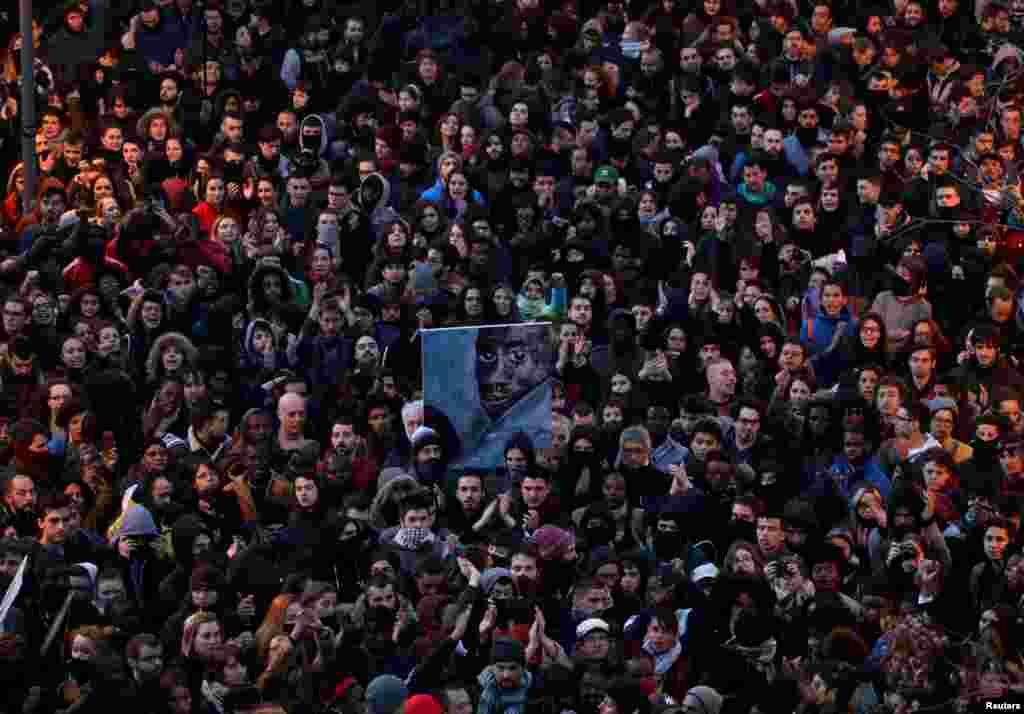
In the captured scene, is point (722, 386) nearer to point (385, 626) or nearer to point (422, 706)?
point (385, 626)

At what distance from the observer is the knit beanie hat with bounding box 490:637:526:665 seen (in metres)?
20.7

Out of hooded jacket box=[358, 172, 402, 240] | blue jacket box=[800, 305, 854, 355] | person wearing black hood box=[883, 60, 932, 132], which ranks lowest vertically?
blue jacket box=[800, 305, 854, 355]

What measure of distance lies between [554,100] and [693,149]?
4.19ft

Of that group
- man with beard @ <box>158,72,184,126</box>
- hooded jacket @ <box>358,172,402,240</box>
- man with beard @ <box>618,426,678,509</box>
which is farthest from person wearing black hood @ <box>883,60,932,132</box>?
man with beard @ <box>618,426,678,509</box>

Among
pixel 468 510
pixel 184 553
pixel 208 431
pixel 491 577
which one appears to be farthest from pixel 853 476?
pixel 184 553

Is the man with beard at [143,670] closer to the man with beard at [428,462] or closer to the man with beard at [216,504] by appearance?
the man with beard at [216,504]

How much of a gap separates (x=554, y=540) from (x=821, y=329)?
13.8 feet

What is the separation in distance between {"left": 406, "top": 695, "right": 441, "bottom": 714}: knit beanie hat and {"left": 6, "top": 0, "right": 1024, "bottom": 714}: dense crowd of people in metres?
0.02

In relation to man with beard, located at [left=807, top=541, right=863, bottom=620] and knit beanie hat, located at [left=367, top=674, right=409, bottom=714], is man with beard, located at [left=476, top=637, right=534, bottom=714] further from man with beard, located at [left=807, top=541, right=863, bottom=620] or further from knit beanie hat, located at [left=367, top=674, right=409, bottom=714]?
man with beard, located at [left=807, top=541, right=863, bottom=620]

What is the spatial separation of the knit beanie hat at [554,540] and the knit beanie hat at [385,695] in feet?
7.07

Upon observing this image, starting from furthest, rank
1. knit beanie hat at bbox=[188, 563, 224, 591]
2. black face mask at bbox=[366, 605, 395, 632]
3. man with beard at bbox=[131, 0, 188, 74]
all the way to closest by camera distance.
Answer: man with beard at bbox=[131, 0, 188, 74] < knit beanie hat at bbox=[188, 563, 224, 591] < black face mask at bbox=[366, 605, 395, 632]

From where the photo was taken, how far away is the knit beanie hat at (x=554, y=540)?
22297 millimetres

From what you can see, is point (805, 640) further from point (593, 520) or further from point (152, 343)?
point (152, 343)

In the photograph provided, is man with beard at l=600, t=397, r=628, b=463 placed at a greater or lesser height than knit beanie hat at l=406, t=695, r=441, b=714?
greater
